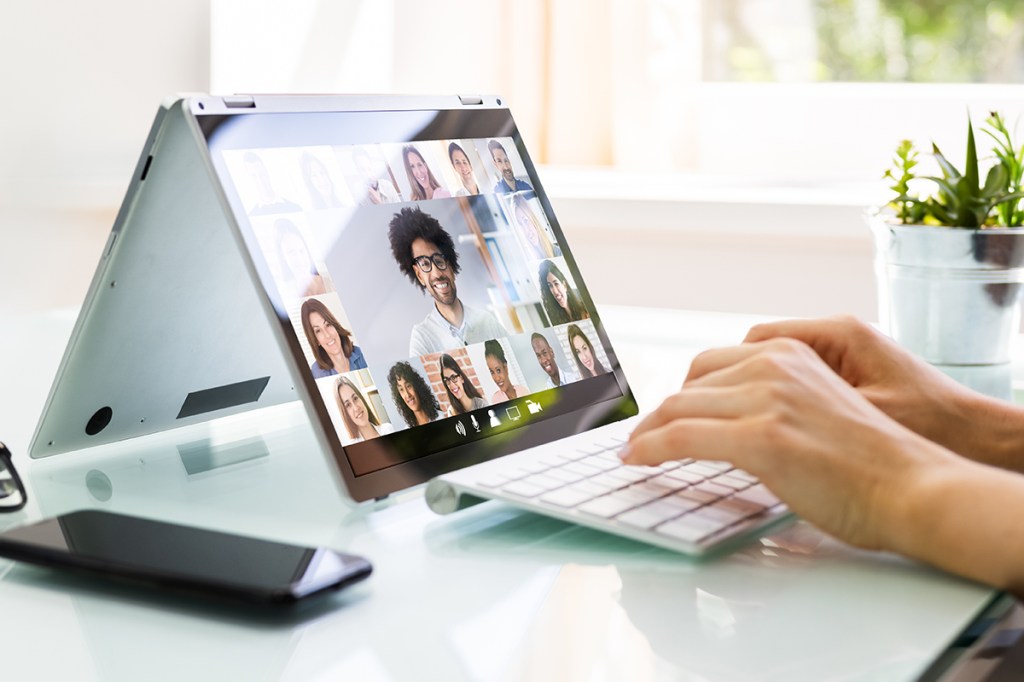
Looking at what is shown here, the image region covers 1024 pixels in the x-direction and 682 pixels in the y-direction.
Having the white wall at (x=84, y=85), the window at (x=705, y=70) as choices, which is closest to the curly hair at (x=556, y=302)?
the white wall at (x=84, y=85)

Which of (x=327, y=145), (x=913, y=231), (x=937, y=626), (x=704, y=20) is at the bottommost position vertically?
(x=937, y=626)

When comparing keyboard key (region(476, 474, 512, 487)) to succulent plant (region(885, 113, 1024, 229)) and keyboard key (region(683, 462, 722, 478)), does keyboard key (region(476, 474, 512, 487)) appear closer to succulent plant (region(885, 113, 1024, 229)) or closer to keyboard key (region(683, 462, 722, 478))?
keyboard key (region(683, 462, 722, 478))

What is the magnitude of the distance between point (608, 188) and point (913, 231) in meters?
0.95

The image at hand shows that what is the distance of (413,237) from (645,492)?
0.26m

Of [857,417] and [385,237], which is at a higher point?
[385,237]

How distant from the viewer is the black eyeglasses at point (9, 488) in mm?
655

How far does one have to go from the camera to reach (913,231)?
1033 millimetres

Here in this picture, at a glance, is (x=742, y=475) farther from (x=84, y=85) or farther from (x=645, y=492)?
(x=84, y=85)

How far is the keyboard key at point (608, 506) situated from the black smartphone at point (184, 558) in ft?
0.42

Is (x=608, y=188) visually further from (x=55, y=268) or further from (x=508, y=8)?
(x=55, y=268)

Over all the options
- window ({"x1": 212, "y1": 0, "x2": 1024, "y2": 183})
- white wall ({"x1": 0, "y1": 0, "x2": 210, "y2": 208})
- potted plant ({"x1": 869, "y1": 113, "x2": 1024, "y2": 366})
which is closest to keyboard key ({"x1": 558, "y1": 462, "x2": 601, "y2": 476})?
potted plant ({"x1": 869, "y1": 113, "x2": 1024, "y2": 366})

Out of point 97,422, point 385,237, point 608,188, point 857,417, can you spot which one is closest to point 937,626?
point 857,417

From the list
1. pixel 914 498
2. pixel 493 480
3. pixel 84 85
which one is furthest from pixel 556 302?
pixel 84 85

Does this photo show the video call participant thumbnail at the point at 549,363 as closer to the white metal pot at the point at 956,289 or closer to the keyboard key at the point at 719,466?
the keyboard key at the point at 719,466
